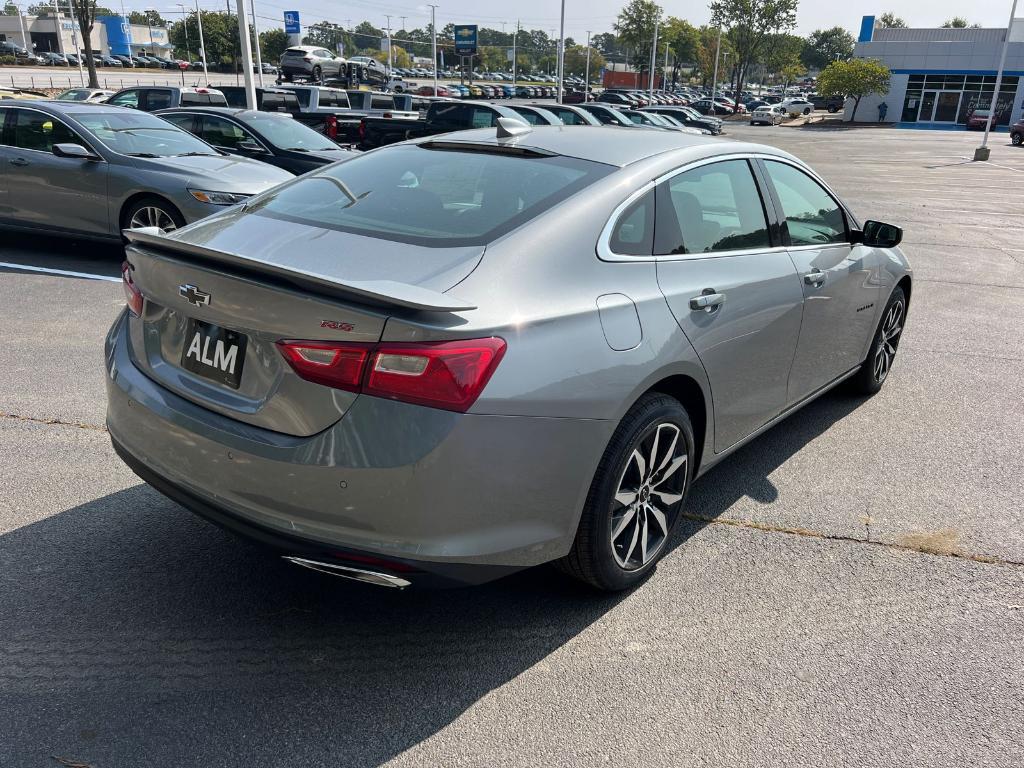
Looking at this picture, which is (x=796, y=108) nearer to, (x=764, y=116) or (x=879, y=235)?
(x=764, y=116)

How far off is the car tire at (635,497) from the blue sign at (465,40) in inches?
2997

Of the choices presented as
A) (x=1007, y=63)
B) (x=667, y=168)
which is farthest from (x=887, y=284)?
(x=1007, y=63)

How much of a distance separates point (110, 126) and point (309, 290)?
307 inches

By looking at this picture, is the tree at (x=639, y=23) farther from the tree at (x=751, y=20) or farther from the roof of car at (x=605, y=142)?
the roof of car at (x=605, y=142)

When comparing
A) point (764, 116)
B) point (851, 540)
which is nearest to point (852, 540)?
point (851, 540)

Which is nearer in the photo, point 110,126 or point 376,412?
point 376,412

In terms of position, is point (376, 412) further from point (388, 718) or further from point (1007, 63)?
point (1007, 63)

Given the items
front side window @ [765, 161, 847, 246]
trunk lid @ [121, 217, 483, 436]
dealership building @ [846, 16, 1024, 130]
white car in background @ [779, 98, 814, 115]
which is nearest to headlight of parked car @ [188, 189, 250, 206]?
trunk lid @ [121, 217, 483, 436]

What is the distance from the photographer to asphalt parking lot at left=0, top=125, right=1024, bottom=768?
2465 millimetres

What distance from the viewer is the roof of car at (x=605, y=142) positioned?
3.43 metres

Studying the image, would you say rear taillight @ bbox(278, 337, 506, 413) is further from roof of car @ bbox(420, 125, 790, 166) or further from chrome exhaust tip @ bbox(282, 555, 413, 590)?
roof of car @ bbox(420, 125, 790, 166)

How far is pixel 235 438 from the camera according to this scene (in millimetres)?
2578

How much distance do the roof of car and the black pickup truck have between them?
14758 millimetres

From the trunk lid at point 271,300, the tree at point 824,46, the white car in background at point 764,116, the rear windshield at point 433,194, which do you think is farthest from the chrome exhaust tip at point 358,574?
the tree at point 824,46
